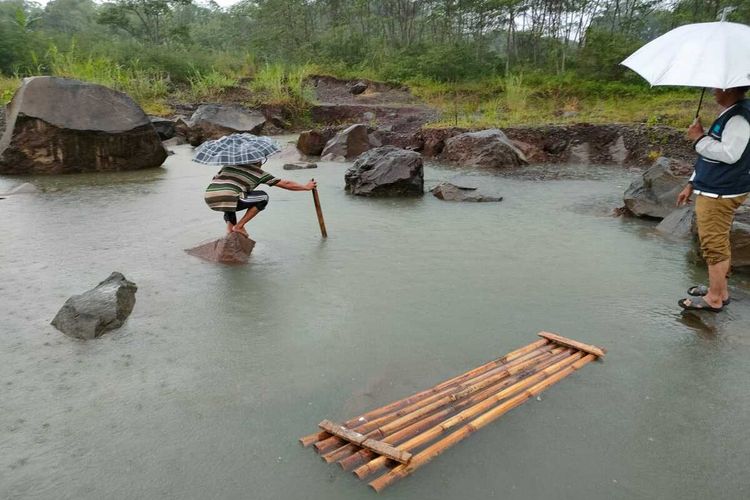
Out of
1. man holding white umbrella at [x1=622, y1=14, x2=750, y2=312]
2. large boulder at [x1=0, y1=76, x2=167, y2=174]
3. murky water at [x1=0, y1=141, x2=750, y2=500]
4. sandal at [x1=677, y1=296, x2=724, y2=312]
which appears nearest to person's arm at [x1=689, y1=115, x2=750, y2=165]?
man holding white umbrella at [x1=622, y1=14, x2=750, y2=312]

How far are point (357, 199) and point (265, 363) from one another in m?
3.97

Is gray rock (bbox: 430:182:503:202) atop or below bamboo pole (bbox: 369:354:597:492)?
below

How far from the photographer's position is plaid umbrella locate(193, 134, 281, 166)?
391 cm

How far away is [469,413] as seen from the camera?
2.09 metres

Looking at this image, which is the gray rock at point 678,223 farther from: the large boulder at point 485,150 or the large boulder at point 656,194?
the large boulder at point 485,150

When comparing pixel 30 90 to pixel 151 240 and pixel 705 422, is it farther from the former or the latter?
pixel 705 422

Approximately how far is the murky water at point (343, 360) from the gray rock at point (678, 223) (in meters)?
0.17

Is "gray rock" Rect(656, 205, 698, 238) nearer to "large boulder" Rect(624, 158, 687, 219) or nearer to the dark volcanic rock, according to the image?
"large boulder" Rect(624, 158, 687, 219)

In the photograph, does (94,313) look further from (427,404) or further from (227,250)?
(427,404)

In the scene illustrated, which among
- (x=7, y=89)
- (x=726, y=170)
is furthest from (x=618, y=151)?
(x=7, y=89)

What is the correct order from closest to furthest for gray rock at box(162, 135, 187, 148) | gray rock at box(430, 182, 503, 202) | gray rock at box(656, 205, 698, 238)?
1. gray rock at box(656, 205, 698, 238)
2. gray rock at box(430, 182, 503, 202)
3. gray rock at box(162, 135, 187, 148)

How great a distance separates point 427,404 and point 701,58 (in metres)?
2.16

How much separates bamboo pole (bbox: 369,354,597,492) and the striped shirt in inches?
103

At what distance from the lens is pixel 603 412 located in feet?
7.29
